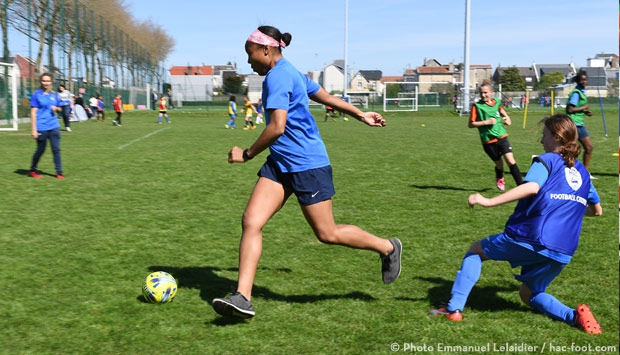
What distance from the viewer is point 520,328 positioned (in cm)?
417

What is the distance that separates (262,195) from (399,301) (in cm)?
141

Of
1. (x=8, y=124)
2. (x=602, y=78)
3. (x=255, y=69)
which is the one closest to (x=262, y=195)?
(x=255, y=69)

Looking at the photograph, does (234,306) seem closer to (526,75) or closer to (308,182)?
(308,182)

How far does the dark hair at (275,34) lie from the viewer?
4.33 meters

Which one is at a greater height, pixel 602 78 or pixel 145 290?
pixel 602 78

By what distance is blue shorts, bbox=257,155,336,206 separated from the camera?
4352 millimetres

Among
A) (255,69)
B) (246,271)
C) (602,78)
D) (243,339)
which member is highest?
(602,78)

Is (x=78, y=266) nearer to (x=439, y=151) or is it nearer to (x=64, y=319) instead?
(x=64, y=319)

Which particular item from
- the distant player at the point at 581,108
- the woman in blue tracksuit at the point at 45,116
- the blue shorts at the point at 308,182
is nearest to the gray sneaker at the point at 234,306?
the blue shorts at the point at 308,182

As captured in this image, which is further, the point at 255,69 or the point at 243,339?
the point at 255,69

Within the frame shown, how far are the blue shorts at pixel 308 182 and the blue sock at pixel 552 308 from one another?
1.70 meters

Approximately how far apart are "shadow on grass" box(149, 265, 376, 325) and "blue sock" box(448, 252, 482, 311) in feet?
2.44

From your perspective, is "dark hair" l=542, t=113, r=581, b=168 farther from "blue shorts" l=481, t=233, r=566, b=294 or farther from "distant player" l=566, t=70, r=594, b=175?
"distant player" l=566, t=70, r=594, b=175

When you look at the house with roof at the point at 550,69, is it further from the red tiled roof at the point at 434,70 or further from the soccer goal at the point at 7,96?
the soccer goal at the point at 7,96
